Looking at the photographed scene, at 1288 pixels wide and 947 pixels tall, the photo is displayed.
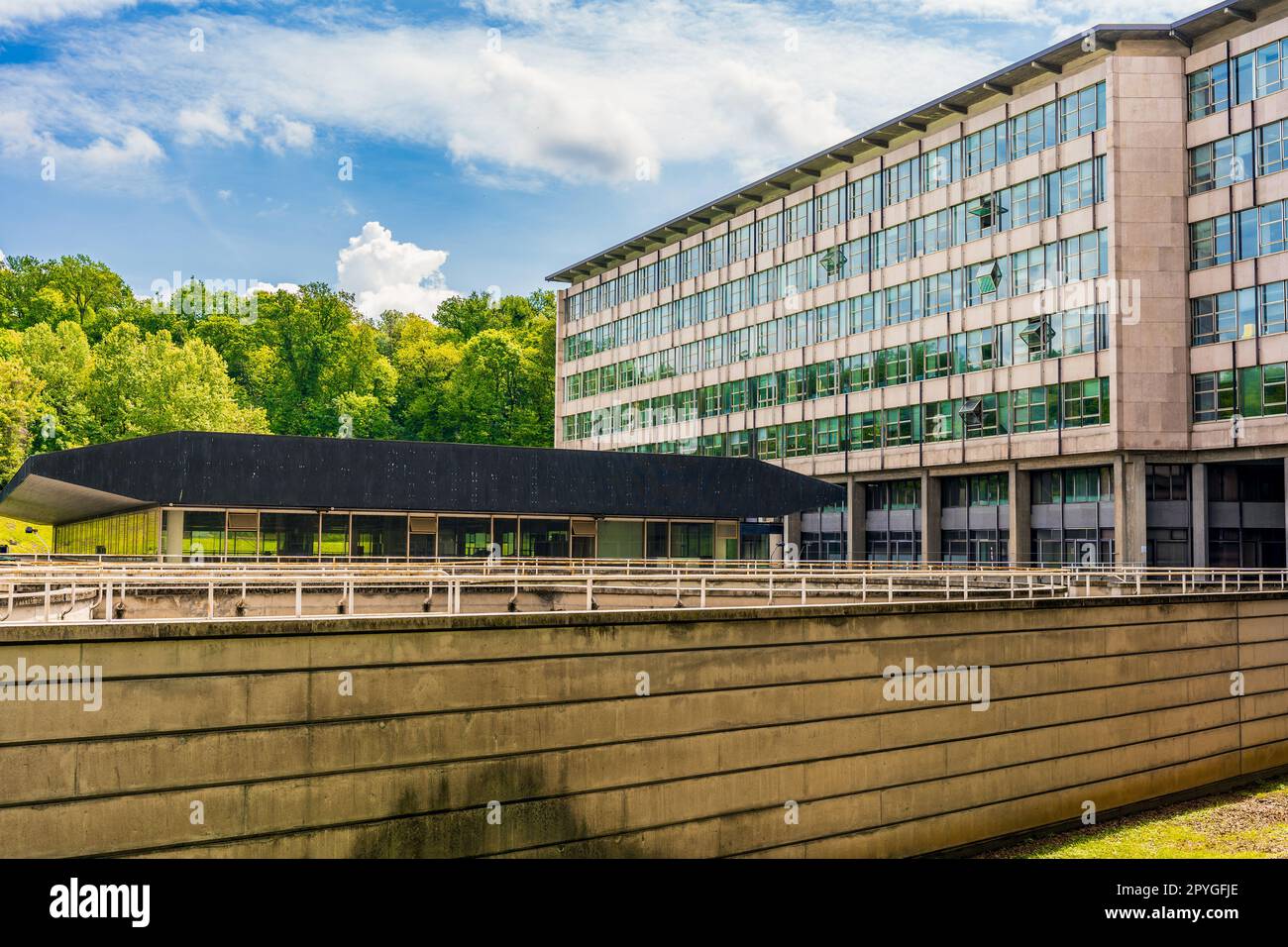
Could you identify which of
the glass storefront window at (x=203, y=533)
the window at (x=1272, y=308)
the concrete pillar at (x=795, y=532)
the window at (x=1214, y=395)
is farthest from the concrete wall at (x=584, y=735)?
the concrete pillar at (x=795, y=532)

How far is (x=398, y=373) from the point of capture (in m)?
128

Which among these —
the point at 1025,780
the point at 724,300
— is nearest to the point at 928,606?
the point at 1025,780

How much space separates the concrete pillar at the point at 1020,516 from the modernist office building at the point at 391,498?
34.3ft

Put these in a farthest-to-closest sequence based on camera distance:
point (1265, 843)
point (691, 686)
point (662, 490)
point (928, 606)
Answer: point (662, 490), point (1265, 843), point (928, 606), point (691, 686)

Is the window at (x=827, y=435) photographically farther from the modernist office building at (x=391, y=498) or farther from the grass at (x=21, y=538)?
the grass at (x=21, y=538)

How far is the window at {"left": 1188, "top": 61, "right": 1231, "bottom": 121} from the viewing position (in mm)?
54406

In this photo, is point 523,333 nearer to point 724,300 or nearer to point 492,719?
point 724,300

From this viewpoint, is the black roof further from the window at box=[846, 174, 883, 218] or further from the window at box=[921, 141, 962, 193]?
the window at box=[846, 174, 883, 218]

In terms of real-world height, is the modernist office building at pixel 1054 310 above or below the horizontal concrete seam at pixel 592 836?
above

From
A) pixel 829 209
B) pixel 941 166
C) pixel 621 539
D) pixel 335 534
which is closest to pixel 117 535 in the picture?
pixel 335 534

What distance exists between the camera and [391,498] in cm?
4672

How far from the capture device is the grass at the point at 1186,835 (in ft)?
81.4

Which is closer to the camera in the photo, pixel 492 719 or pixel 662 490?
pixel 492 719

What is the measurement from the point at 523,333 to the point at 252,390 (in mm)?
29252
